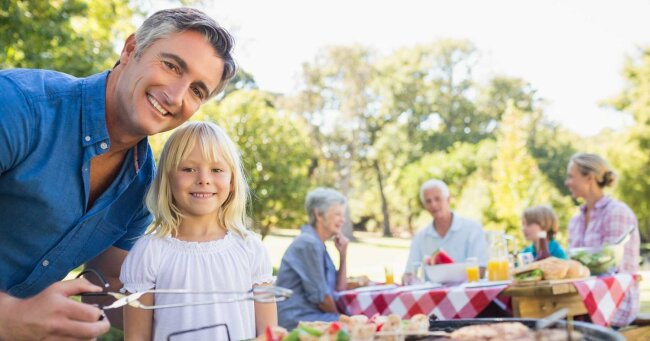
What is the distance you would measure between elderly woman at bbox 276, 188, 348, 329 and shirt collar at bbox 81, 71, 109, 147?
125 inches

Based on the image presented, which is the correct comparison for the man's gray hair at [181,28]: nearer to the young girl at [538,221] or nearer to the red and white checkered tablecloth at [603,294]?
the red and white checkered tablecloth at [603,294]

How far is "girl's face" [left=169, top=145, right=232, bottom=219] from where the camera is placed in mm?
2494

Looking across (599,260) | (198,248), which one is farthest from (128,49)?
(599,260)

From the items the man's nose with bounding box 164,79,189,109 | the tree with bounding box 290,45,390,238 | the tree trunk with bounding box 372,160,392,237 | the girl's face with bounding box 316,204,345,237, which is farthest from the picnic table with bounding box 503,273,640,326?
the tree trunk with bounding box 372,160,392,237

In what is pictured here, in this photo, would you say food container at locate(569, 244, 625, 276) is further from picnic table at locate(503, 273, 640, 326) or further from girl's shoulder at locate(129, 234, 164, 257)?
girl's shoulder at locate(129, 234, 164, 257)

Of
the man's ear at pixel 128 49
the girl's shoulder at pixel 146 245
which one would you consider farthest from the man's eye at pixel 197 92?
the girl's shoulder at pixel 146 245

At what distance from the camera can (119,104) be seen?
2102mm

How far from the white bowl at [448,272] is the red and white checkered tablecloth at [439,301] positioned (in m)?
0.56

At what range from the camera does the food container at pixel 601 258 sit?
4836 mm

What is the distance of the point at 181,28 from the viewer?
212 centimetres

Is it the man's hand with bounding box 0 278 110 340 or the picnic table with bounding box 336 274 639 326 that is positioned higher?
the man's hand with bounding box 0 278 110 340

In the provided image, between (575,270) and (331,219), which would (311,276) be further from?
(575,270)

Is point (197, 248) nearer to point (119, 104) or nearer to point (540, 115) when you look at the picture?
point (119, 104)

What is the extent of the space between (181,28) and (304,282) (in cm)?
323
